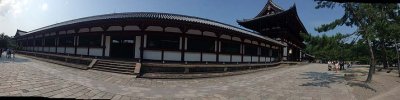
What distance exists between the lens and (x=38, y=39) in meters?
30.3

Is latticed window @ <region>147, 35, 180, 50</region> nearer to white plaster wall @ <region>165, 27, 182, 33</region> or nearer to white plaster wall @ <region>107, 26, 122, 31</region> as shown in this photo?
white plaster wall @ <region>165, 27, 182, 33</region>

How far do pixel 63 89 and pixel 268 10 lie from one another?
30521mm

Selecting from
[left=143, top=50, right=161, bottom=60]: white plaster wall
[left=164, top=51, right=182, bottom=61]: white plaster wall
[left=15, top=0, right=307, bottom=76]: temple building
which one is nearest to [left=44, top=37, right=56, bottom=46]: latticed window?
[left=15, top=0, right=307, bottom=76]: temple building

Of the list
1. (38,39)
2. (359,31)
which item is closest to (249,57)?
(359,31)

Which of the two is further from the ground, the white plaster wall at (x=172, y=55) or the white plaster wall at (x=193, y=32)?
the white plaster wall at (x=193, y=32)

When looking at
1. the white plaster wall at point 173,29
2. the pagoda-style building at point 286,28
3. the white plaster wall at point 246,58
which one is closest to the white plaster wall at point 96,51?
the white plaster wall at point 173,29

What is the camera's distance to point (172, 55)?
16.7 meters

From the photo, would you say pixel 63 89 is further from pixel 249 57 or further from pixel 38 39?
pixel 38 39

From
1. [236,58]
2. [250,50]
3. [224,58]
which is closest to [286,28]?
[250,50]

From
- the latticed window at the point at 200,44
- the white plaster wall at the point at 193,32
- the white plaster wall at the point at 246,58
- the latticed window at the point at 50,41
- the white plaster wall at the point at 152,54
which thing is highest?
the white plaster wall at the point at 193,32

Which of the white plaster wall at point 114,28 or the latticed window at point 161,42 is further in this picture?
the white plaster wall at point 114,28

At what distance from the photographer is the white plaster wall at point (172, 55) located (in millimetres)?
16609

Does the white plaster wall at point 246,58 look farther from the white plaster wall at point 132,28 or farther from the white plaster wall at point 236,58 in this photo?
the white plaster wall at point 132,28

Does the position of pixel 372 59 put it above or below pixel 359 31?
below
